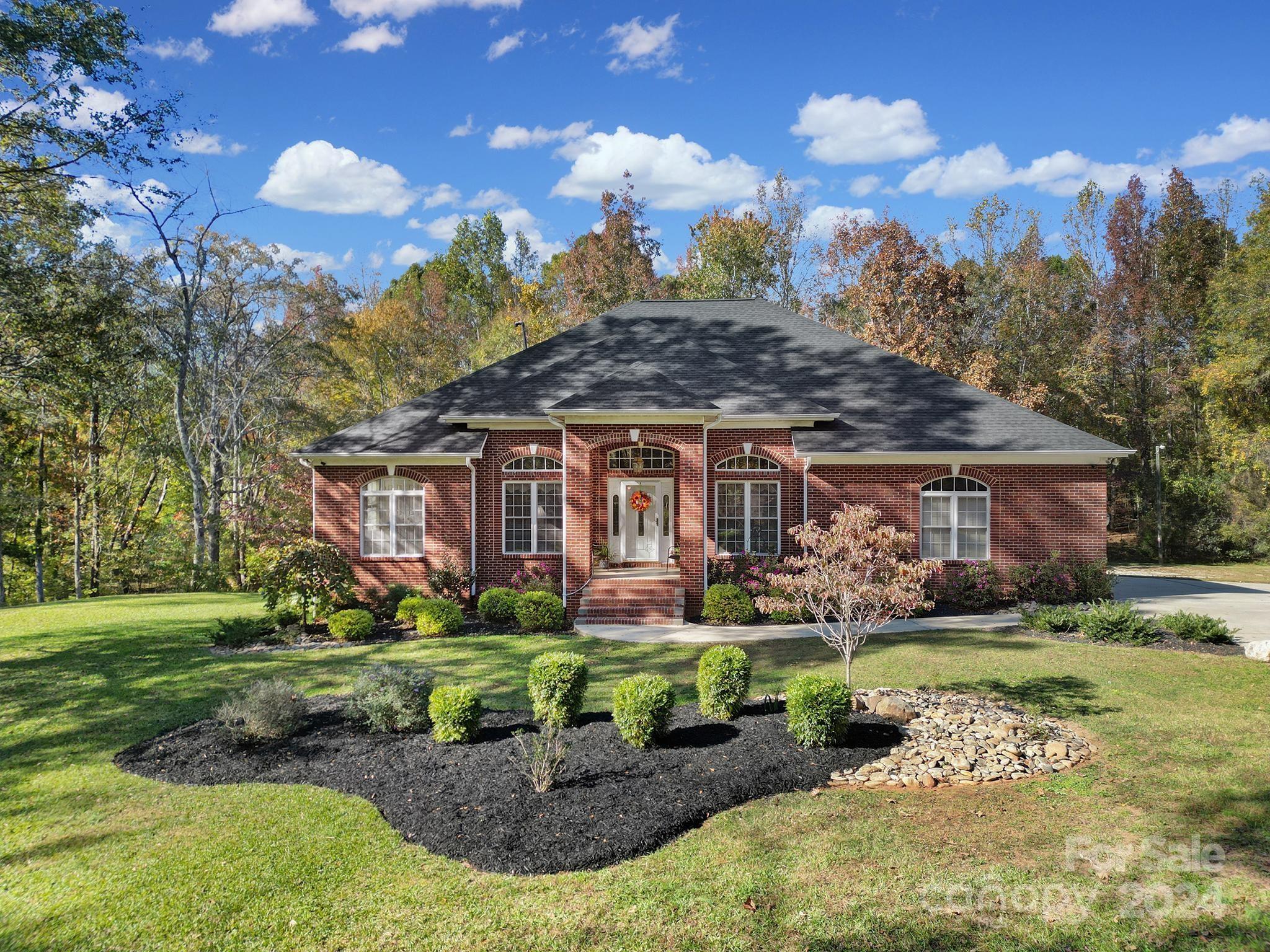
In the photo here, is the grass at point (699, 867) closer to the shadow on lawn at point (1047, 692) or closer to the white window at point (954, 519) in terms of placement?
the shadow on lawn at point (1047, 692)

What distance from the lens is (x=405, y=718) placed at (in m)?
7.67

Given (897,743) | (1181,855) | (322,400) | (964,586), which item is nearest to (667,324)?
(964,586)

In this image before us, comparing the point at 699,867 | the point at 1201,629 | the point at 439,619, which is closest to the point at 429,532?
the point at 439,619

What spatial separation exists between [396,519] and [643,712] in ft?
37.3

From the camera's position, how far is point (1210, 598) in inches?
697

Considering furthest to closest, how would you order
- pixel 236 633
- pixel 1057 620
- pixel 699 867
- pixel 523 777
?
pixel 1057 620 < pixel 236 633 < pixel 523 777 < pixel 699 867

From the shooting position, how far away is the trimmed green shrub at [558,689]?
25.1 ft

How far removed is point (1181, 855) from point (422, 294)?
4557cm

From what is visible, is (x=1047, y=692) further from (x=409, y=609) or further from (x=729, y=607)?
(x=409, y=609)

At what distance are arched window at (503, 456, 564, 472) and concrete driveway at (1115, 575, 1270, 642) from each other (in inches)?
527

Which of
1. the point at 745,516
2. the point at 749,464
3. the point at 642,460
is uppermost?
the point at 642,460

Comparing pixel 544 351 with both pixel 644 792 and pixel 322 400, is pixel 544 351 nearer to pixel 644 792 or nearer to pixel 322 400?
pixel 644 792

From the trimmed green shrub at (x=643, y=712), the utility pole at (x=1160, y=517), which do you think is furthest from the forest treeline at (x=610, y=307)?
the trimmed green shrub at (x=643, y=712)

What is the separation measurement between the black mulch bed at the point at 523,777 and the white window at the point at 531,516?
27.0ft
